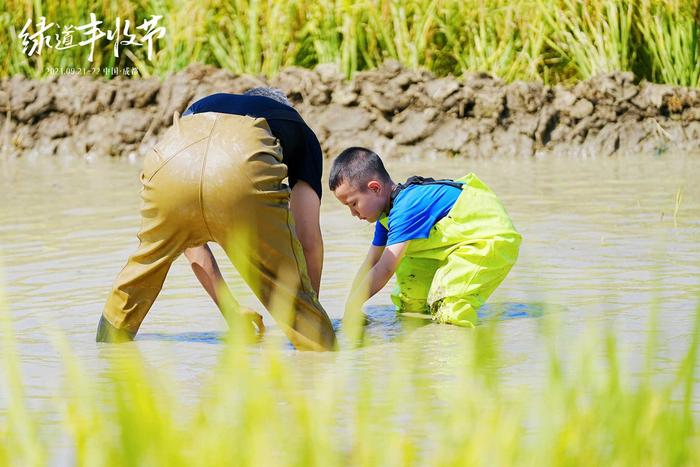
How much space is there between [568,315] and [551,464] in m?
3.12

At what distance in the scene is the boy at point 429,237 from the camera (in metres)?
4.99

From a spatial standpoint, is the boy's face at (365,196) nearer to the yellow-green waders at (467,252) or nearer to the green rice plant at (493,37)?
the yellow-green waders at (467,252)

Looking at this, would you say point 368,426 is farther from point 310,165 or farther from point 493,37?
point 493,37

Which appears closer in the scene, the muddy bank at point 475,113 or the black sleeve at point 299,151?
the black sleeve at point 299,151

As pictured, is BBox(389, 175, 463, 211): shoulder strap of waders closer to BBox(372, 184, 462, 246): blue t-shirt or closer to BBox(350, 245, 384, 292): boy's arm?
BBox(372, 184, 462, 246): blue t-shirt

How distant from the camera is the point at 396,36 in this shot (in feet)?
41.5

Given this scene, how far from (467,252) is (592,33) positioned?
775cm

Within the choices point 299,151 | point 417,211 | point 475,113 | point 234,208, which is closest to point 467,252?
point 417,211

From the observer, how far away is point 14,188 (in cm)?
1018

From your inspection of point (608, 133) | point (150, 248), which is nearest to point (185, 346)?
point (150, 248)

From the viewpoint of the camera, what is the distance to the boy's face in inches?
198

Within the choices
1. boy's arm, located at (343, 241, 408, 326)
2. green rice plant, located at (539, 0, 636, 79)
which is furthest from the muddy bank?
boy's arm, located at (343, 241, 408, 326)

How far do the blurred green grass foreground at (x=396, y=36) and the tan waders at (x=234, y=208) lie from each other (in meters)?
8.19

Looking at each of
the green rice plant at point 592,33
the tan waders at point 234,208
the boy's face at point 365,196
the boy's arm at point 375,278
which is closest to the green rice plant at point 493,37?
the green rice plant at point 592,33
